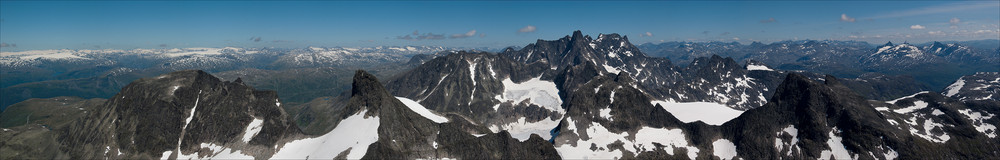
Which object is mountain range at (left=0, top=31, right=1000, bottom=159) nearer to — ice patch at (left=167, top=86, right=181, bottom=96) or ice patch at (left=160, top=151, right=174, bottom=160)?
ice patch at (left=167, top=86, right=181, bottom=96)

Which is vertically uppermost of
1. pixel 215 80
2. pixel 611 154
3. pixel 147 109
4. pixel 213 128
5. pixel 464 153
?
pixel 215 80

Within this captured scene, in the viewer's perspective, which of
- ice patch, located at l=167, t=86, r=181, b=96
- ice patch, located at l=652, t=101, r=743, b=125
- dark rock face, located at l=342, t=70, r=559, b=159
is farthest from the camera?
ice patch, located at l=652, t=101, r=743, b=125

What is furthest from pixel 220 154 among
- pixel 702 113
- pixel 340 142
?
pixel 702 113

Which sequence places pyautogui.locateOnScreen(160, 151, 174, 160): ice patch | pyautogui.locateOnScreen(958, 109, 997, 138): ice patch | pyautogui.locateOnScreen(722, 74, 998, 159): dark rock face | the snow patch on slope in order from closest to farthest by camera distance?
pyautogui.locateOnScreen(160, 151, 174, 160): ice patch < pyautogui.locateOnScreen(722, 74, 998, 159): dark rock face < pyautogui.locateOnScreen(958, 109, 997, 138): ice patch < the snow patch on slope

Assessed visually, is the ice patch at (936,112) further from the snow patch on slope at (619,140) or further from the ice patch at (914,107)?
the snow patch on slope at (619,140)

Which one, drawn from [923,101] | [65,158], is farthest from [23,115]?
[923,101]

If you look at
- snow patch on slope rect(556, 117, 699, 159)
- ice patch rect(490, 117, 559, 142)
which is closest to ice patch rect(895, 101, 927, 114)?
snow patch on slope rect(556, 117, 699, 159)

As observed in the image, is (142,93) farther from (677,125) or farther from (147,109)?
(677,125)
